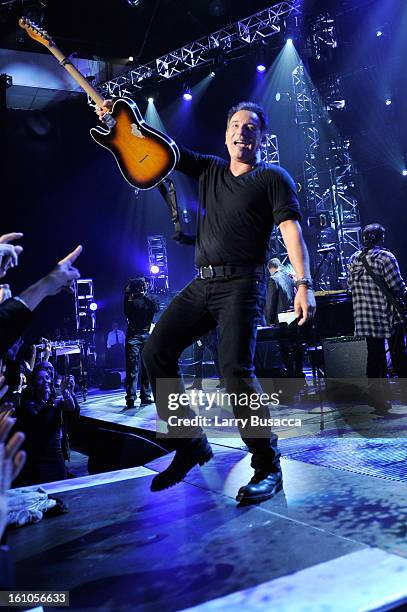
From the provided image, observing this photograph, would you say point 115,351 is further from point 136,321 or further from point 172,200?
point 172,200

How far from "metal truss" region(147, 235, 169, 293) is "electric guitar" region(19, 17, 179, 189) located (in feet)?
42.7

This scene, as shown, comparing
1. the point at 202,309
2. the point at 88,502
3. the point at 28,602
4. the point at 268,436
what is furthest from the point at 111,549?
the point at 202,309

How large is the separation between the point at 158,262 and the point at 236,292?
534 inches

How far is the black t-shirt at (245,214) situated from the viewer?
108 inches

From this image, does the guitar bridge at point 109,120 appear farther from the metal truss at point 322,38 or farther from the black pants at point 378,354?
the metal truss at point 322,38

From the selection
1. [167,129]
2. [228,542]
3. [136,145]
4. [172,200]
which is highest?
[167,129]

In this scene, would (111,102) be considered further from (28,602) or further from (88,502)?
(28,602)

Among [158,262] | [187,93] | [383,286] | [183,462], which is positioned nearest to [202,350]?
[383,286]

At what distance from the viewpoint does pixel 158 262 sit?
16125 mm

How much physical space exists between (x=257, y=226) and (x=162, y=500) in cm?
164

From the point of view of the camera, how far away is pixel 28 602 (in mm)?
1773

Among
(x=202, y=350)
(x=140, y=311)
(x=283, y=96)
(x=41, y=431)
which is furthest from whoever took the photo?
(x=283, y=96)

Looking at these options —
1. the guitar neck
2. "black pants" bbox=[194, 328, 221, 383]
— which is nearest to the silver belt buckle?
the guitar neck

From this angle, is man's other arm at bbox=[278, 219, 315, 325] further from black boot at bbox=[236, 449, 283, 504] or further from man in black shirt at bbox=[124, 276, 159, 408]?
man in black shirt at bbox=[124, 276, 159, 408]
